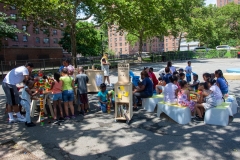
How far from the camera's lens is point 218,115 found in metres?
6.29

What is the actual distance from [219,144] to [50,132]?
4.28 m

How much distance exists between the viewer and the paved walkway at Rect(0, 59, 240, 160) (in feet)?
15.6

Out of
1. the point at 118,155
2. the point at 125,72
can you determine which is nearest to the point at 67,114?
the point at 125,72

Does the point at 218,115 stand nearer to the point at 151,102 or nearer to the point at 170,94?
the point at 170,94

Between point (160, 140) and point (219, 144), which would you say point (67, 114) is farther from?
point (219, 144)

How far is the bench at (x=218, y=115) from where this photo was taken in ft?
20.3

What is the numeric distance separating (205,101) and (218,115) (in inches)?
25.1

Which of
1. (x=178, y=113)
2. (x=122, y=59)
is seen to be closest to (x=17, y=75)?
(x=178, y=113)

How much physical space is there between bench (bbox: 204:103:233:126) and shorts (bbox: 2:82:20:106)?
18.5ft

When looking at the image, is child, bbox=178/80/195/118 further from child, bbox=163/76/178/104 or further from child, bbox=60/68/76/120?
child, bbox=60/68/76/120

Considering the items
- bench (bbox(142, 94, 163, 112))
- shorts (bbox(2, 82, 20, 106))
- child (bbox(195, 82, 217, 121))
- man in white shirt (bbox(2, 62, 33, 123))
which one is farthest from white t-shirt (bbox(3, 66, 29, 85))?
child (bbox(195, 82, 217, 121))

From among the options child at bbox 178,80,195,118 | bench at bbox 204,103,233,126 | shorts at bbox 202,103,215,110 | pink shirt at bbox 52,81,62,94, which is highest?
pink shirt at bbox 52,81,62,94

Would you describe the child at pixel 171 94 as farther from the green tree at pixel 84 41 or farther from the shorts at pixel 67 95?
the green tree at pixel 84 41

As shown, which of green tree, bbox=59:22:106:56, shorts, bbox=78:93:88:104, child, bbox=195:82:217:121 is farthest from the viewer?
green tree, bbox=59:22:106:56
